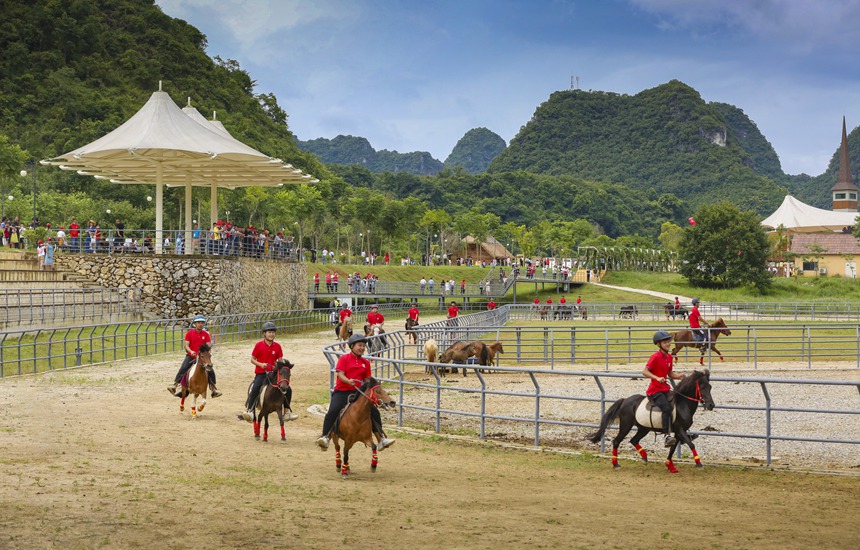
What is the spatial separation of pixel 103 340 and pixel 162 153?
52.6ft

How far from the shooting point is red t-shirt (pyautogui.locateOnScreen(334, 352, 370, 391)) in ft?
39.8

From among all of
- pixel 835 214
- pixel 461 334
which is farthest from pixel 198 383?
pixel 835 214

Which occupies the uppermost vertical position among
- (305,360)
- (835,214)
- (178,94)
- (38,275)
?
(178,94)

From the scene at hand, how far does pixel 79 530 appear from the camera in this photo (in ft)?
29.1

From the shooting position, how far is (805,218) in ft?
470

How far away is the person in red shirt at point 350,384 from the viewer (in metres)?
12.1

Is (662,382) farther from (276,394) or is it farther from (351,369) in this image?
(276,394)

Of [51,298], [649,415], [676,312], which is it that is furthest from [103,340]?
[676,312]

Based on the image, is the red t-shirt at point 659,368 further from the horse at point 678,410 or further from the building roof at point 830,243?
the building roof at point 830,243

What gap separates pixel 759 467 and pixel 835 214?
145 meters

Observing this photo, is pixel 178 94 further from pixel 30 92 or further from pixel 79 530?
pixel 79 530

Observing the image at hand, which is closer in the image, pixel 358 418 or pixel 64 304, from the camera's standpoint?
pixel 358 418

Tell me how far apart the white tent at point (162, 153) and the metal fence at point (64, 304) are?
4.18m

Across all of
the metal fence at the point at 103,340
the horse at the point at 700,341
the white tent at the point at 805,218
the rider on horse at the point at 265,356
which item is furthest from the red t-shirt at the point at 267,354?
the white tent at the point at 805,218
